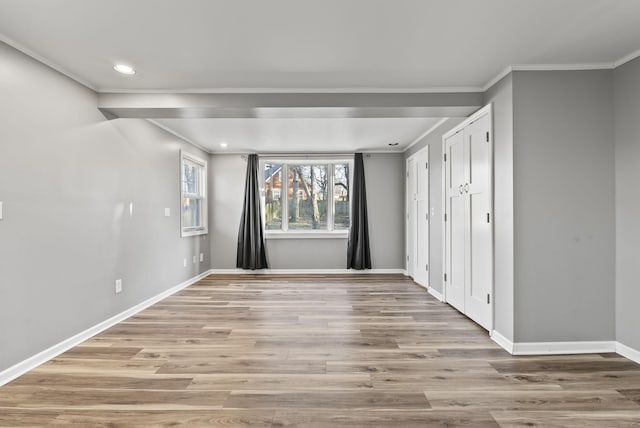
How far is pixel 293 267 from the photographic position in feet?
20.7

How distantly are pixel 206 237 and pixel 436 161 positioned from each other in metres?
4.21

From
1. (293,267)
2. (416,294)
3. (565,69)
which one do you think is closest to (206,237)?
(293,267)

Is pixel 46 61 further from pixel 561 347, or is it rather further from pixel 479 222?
pixel 561 347

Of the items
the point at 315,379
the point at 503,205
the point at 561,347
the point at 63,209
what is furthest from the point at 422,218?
the point at 63,209

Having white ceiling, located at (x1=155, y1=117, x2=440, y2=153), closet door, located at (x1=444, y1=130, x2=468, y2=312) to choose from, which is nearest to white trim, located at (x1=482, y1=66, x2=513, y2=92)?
closet door, located at (x1=444, y1=130, x2=468, y2=312)

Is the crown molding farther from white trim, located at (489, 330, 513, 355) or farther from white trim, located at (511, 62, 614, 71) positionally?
white trim, located at (489, 330, 513, 355)

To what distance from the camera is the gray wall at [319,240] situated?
6.27 m

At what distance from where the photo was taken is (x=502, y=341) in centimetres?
282

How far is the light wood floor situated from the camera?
6.16 ft

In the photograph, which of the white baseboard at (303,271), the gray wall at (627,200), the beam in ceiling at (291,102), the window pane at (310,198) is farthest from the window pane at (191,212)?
the gray wall at (627,200)

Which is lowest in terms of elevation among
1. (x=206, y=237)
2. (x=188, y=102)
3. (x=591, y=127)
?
(x=206, y=237)

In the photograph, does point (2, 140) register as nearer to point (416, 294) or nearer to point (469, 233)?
point (469, 233)

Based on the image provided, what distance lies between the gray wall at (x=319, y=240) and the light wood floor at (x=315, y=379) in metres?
2.68

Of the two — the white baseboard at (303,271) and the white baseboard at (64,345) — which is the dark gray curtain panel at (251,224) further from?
the white baseboard at (64,345)
